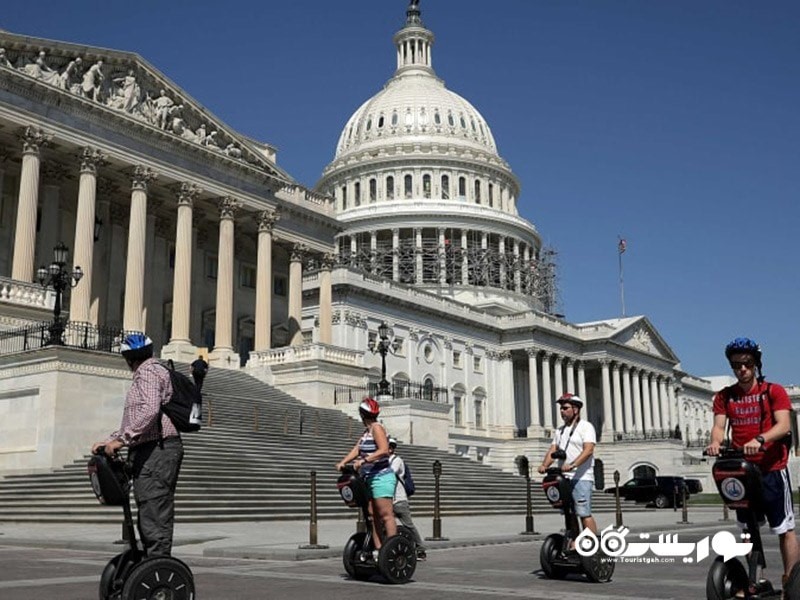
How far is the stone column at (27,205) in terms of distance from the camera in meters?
40.4

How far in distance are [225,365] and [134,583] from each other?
43287mm

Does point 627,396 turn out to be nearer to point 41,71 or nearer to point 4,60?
point 41,71

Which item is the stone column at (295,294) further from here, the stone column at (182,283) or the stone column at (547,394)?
the stone column at (547,394)

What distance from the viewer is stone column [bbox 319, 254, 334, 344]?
5741 cm

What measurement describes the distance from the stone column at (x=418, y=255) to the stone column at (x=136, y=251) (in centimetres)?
6647

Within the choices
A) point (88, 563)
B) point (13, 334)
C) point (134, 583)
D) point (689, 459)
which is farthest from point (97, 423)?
point (689, 459)

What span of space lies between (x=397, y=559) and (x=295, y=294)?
47503 millimetres

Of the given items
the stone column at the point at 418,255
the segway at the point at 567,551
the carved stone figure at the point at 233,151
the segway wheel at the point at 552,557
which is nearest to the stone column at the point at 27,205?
the carved stone figure at the point at 233,151

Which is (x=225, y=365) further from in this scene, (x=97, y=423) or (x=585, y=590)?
(x=585, y=590)

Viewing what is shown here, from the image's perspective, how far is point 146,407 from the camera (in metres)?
8.16

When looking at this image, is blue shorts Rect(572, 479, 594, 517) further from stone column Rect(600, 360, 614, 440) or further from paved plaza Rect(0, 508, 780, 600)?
stone column Rect(600, 360, 614, 440)

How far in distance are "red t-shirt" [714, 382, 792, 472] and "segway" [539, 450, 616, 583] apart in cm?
339

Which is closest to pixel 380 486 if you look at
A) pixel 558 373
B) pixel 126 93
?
pixel 126 93

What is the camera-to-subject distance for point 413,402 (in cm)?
4534
